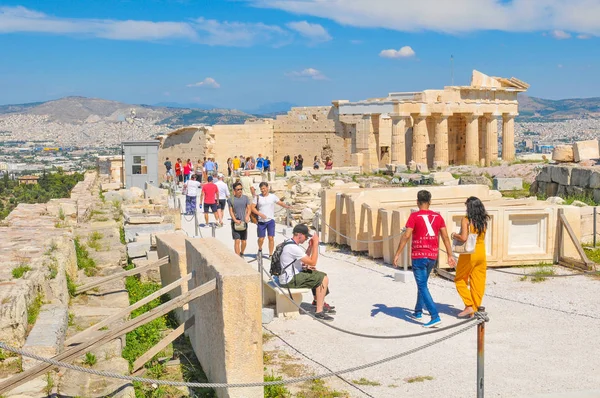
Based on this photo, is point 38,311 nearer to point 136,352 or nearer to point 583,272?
point 136,352

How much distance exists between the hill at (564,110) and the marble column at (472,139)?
440ft

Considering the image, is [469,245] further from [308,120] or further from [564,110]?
[564,110]

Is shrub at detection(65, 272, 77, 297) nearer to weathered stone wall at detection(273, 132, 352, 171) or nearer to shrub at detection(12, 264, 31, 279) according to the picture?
shrub at detection(12, 264, 31, 279)

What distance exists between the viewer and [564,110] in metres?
184

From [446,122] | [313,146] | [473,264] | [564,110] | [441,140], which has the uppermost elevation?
[564,110]

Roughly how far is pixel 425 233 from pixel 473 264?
0.68 metres

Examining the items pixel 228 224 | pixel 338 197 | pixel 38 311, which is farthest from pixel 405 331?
pixel 228 224

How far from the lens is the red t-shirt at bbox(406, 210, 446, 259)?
29.2 ft

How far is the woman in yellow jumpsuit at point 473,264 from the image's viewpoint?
873 centimetres

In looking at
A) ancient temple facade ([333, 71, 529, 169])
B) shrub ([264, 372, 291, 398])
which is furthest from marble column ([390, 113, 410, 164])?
shrub ([264, 372, 291, 398])

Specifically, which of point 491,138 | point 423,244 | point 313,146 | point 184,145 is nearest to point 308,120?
point 313,146

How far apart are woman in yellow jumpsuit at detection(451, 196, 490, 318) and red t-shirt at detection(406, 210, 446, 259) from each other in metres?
0.26

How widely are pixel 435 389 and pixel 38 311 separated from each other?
4.07 metres

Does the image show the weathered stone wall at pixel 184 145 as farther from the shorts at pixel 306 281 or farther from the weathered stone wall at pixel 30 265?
the shorts at pixel 306 281
